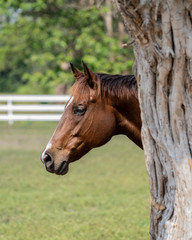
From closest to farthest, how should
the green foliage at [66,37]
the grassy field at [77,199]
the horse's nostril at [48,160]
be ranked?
the horse's nostril at [48,160] < the grassy field at [77,199] < the green foliage at [66,37]

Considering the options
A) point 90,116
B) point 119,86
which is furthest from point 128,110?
point 90,116

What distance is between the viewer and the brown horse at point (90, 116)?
3541mm

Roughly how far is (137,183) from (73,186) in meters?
1.17

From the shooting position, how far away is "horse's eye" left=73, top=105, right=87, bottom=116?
11.6ft

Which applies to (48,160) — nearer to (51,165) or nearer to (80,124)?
(51,165)

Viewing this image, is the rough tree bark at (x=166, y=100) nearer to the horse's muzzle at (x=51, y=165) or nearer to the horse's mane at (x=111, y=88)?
the horse's mane at (x=111, y=88)

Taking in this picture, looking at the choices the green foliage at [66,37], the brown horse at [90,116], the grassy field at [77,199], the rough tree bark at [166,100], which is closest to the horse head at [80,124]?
the brown horse at [90,116]

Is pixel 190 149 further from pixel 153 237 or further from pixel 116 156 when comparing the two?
pixel 116 156

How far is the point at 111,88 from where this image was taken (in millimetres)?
3602


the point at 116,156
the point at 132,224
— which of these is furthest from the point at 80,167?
the point at 132,224

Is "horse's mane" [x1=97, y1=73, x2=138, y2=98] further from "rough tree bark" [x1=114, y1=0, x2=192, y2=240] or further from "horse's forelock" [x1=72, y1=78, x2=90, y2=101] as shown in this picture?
"rough tree bark" [x1=114, y1=0, x2=192, y2=240]

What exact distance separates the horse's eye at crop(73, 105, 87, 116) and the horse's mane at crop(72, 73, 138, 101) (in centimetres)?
7

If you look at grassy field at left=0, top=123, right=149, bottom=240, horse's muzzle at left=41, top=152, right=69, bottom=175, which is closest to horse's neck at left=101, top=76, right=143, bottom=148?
horse's muzzle at left=41, top=152, right=69, bottom=175

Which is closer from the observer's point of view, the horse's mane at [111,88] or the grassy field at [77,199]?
the horse's mane at [111,88]
